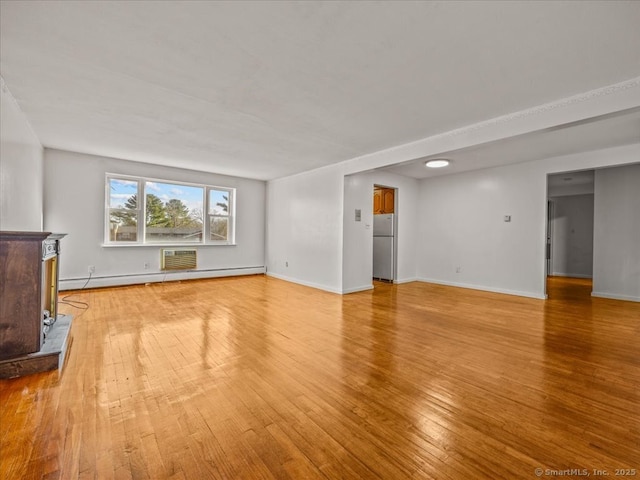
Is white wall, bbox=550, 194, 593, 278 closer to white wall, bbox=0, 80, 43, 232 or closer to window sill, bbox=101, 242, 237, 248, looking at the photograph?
window sill, bbox=101, 242, 237, 248

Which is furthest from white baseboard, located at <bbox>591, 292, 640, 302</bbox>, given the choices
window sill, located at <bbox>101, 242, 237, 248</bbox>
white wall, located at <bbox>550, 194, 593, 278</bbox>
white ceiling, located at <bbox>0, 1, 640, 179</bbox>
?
window sill, located at <bbox>101, 242, 237, 248</bbox>

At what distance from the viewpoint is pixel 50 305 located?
310 centimetres

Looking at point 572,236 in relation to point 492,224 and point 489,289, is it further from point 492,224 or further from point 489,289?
point 489,289

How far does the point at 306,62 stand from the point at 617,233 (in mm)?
6261

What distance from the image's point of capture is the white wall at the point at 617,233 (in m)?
5.02

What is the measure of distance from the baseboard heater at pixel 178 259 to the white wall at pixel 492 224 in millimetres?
5231

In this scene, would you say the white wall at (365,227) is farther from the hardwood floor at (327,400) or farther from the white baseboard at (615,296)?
the white baseboard at (615,296)

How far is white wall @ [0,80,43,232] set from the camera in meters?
2.81

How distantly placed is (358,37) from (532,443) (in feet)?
8.59

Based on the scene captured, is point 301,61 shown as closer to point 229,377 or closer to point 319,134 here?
point 319,134

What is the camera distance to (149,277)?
6.00 metres

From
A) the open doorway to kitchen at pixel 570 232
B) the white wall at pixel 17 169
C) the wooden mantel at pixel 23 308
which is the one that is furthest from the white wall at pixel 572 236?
the white wall at pixel 17 169

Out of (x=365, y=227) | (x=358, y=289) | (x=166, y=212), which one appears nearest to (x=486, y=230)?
(x=365, y=227)

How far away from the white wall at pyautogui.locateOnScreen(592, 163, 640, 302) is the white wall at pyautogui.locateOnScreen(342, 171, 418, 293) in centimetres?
337
